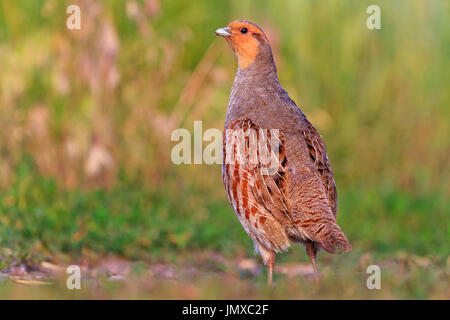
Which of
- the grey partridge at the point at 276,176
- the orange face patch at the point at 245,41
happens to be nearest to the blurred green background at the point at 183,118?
the grey partridge at the point at 276,176

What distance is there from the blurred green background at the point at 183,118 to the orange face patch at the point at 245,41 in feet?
6.17

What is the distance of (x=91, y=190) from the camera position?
6727 millimetres

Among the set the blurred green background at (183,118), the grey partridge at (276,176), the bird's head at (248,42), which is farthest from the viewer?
the blurred green background at (183,118)

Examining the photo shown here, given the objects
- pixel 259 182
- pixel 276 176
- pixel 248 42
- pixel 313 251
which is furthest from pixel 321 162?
pixel 248 42

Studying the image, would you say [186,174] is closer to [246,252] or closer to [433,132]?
[246,252]

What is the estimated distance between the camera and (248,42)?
4648 millimetres

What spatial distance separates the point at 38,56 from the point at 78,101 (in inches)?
24.2

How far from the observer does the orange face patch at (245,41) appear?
4637 mm

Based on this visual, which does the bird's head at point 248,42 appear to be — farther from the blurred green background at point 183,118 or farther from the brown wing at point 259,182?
the blurred green background at point 183,118

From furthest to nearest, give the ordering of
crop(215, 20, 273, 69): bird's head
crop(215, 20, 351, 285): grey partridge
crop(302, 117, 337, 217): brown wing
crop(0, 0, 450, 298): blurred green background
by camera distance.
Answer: crop(0, 0, 450, 298): blurred green background → crop(215, 20, 273, 69): bird's head → crop(302, 117, 337, 217): brown wing → crop(215, 20, 351, 285): grey partridge

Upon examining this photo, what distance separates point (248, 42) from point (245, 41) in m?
0.02

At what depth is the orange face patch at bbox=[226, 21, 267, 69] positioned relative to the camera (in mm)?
4637

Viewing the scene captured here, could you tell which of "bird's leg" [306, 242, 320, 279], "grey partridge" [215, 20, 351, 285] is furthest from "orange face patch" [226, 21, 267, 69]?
"bird's leg" [306, 242, 320, 279]

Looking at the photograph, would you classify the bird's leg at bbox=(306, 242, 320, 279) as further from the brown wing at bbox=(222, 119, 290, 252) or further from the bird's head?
the bird's head
